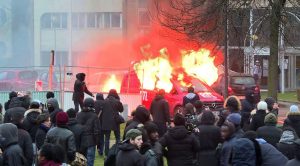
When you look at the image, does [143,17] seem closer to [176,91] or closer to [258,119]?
[176,91]

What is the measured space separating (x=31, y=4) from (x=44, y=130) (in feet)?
105

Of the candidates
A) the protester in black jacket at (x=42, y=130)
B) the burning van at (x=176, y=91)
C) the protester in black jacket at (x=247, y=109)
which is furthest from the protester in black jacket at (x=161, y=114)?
the burning van at (x=176, y=91)

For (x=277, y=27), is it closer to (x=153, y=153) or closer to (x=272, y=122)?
(x=272, y=122)

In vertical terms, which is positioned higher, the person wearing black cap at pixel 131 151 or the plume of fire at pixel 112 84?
the plume of fire at pixel 112 84

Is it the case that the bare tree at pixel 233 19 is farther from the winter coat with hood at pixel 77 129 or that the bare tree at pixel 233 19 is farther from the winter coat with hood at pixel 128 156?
the winter coat with hood at pixel 128 156

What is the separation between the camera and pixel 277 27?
20.3 meters

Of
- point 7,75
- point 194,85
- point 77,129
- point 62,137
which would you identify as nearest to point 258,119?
point 77,129

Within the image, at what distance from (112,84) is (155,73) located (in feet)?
7.10

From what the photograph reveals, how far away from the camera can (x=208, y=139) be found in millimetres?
10891

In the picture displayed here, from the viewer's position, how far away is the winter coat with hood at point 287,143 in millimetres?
9734

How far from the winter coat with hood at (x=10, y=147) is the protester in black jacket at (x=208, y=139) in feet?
10.6

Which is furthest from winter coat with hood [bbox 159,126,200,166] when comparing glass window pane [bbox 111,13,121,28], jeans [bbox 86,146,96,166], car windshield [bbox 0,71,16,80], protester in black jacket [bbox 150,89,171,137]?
glass window pane [bbox 111,13,121,28]

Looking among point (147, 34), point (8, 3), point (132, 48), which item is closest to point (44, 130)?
point (147, 34)

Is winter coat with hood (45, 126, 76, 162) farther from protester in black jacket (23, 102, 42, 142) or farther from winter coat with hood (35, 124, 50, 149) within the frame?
protester in black jacket (23, 102, 42, 142)
